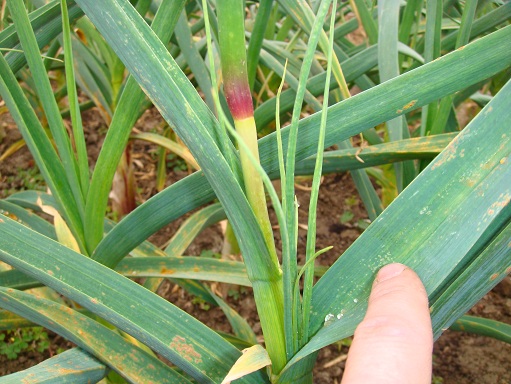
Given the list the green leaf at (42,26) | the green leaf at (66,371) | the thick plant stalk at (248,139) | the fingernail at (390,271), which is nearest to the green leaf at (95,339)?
the green leaf at (66,371)

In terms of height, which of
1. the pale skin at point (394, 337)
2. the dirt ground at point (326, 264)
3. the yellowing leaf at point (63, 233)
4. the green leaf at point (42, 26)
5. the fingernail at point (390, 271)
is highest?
the green leaf at point (42, 26)

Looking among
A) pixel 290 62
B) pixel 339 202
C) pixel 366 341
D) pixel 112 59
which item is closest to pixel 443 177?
pixel 366 341

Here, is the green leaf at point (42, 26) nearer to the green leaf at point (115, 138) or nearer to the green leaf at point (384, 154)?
the green leaf at point (115, 138)

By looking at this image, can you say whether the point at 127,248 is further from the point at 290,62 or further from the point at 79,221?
the point at 290,62

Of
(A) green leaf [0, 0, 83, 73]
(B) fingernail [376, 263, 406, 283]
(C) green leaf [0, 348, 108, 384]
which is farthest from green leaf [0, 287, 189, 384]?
(A) green leaf [0, 0, 83, 73]

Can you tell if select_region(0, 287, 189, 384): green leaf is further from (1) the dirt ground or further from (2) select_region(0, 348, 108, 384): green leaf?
(1) the dirt ground

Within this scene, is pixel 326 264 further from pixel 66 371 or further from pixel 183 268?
pixel 66 371
